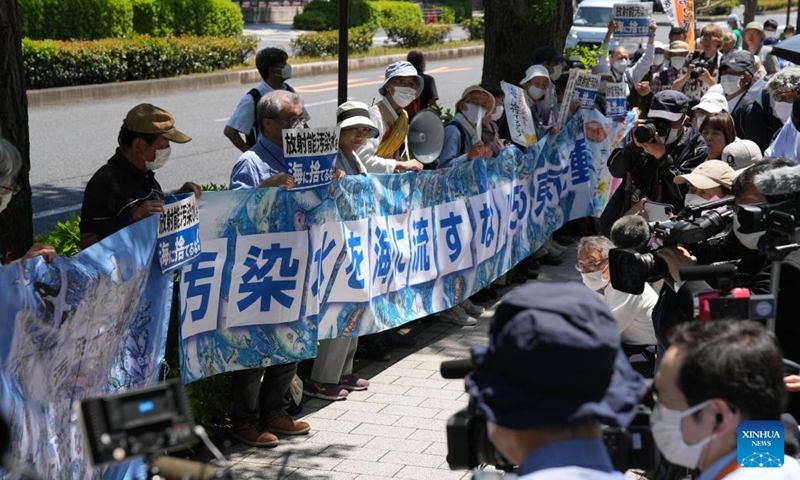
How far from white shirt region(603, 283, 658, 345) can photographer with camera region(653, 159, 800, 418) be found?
75 centimetres

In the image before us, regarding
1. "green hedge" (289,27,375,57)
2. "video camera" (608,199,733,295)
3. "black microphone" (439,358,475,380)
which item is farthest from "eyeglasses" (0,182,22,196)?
"green hedge" (289,27,375,57)

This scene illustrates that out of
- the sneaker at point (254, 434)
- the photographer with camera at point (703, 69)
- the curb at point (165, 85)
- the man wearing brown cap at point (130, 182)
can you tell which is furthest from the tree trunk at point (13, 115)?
the curb at point (165, 85)

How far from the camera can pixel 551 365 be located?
210 centimetres

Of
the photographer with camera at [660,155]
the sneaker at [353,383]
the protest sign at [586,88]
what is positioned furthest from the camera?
the protest sign at [586,88]

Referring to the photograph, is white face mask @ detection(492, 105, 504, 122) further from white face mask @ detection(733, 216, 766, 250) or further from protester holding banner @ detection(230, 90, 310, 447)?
white face mask @ detection(733, 216, 766, 250)

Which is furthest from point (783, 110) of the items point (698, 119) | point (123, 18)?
point (123, 18)

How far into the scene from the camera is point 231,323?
19.7ft

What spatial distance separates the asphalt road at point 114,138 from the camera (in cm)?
1274

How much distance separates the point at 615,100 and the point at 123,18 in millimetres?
15514

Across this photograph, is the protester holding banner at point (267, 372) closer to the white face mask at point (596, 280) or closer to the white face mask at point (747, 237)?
the white face mask at point (596, 280)

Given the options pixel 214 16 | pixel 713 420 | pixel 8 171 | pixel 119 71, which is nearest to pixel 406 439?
pixel 8 171

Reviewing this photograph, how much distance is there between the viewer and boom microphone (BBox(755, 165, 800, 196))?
4.30 m

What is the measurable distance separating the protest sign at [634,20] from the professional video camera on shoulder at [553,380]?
12480 millimetres

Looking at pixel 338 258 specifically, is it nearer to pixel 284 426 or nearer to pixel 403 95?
pixel 284 426
